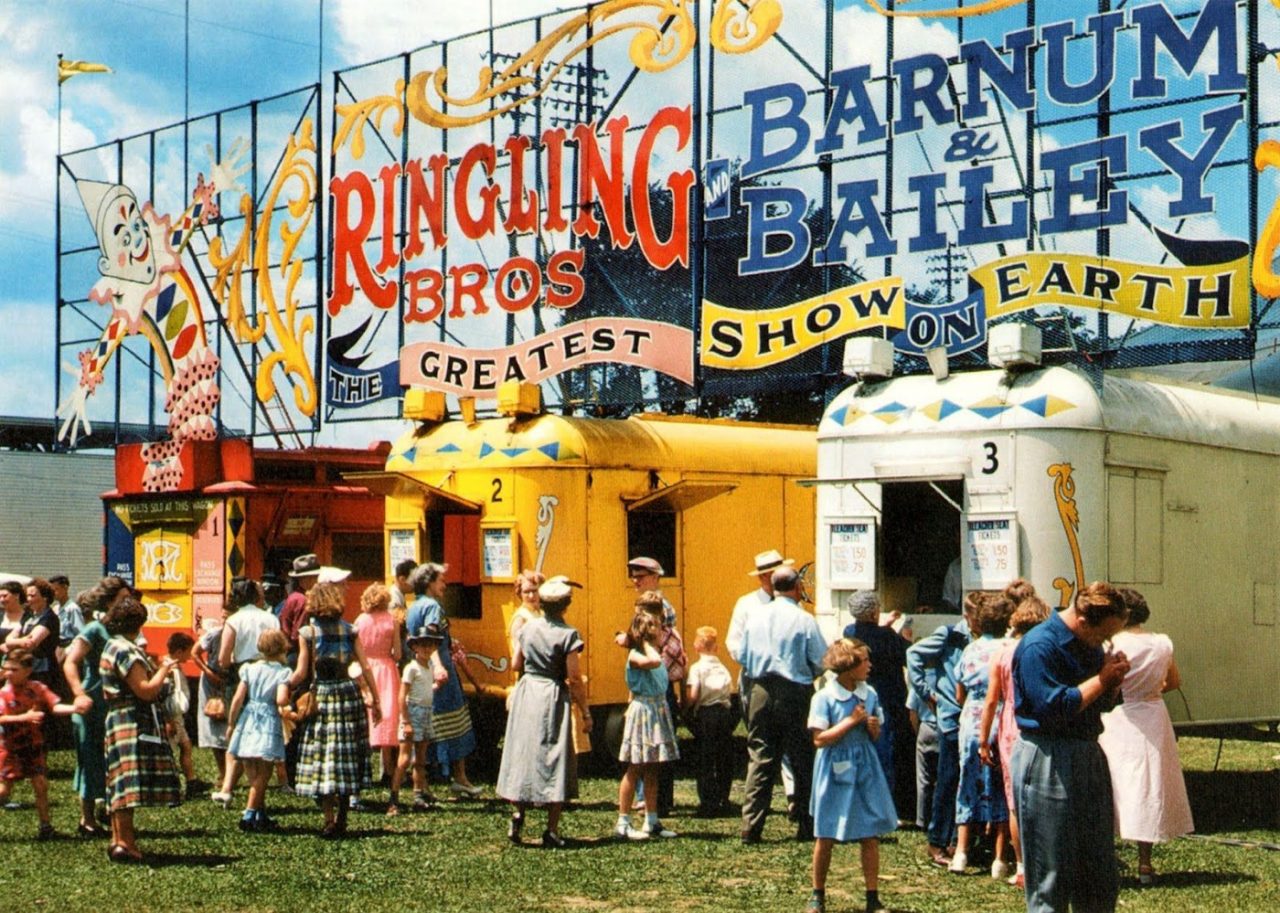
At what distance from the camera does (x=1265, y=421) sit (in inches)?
503

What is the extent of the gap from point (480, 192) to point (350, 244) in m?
2.33

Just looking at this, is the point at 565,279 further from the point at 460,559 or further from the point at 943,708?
the point at 943,708

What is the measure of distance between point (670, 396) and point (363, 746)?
730cm

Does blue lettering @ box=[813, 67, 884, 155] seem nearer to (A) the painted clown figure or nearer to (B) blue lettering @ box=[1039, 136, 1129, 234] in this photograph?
(B) blue lettering @ box=[1039, 136, 1129, 234]

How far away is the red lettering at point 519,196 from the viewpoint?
63.3ft

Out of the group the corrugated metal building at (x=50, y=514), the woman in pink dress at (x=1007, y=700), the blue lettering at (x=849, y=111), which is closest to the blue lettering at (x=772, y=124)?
the blue lettering at (x=849, y=111)

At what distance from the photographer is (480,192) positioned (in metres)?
19.8

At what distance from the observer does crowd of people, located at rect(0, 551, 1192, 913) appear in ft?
29.0

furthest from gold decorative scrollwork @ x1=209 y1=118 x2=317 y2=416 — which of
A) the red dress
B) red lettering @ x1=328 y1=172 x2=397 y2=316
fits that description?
the red dress

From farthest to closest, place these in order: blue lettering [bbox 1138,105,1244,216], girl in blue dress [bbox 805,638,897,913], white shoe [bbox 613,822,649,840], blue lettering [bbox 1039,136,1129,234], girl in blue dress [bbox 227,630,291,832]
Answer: blue lettering [bbox 1039,136,1129,234] → blue lettering [bbox 1138,105,1244,216] → girl in blue dress [bbox 227,630,291,832] → white shoe [bbox 613,822,649,840] → girl in blue dress [bbox 805,638,897,913]

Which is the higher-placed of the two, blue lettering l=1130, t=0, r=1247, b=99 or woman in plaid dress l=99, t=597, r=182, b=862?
blue lettering l=1130, t=0, r=1247, b=99

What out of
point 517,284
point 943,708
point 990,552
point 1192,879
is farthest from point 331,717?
point 517,284

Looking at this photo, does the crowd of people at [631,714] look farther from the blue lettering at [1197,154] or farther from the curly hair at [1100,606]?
the blue lettering at [1197,154]

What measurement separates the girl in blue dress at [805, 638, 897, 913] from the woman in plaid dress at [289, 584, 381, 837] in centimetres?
324
